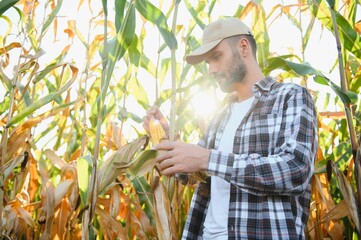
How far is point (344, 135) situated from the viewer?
1924 millimetres

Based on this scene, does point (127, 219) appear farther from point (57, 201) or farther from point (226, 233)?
point (226, 233)

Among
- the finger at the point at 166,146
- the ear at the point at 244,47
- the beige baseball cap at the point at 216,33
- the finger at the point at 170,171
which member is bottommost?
the finger at the point at 170,171

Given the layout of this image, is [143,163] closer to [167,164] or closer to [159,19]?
[167,164]

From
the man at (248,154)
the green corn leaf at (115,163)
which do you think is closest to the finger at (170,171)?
the man at (248,154)

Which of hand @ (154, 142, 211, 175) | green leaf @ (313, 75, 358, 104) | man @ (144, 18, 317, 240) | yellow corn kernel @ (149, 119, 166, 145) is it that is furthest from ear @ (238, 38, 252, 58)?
hand @ (154, 142, 211, 175)

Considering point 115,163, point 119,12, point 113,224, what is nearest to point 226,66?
point 119,12

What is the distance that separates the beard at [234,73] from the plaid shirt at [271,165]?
0.10 metres

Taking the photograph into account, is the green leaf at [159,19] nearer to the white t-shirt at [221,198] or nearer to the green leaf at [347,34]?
the white t-shirt at [221,198]

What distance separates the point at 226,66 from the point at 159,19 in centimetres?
27

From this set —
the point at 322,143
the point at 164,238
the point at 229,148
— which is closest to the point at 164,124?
the point at 229,148

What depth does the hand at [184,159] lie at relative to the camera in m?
1.13

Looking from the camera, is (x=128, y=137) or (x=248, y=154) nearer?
(x=248, y=154)

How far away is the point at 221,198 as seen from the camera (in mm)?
1290

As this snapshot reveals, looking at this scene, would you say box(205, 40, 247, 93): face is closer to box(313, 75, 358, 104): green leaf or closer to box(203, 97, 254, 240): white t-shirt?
box(203, 97, 254, 240): white t-shirt
